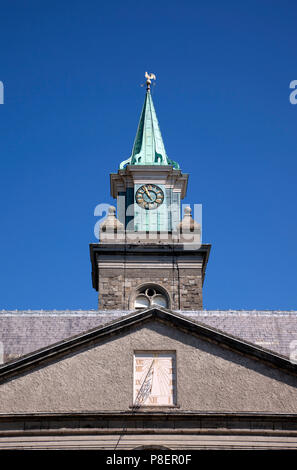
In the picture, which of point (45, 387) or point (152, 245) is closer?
point (45, 387)

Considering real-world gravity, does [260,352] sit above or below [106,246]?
below

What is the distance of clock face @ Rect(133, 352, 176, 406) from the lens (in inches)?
914

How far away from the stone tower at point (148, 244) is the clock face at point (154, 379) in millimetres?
14624

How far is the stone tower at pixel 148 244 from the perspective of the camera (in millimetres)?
39281

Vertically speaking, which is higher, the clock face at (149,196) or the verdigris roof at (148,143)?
the verdigris roof at (148,143)

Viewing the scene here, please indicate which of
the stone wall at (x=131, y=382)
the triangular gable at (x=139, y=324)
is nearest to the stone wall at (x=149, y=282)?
the triangular gable at (x=139, y=324)

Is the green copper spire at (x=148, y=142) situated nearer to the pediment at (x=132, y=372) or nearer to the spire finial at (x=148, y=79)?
the spire finial at (x=148, y=79)

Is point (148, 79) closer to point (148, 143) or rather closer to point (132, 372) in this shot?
point (148, 143)

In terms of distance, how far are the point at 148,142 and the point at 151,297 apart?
35.2 ft

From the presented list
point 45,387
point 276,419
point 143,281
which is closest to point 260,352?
point 276,419

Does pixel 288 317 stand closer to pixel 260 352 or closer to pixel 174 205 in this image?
pixel 260 352

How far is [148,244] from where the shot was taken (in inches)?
1597
